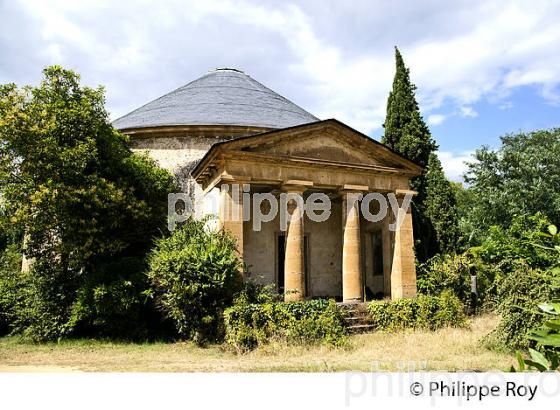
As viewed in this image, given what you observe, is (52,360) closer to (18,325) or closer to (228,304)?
(228,304)

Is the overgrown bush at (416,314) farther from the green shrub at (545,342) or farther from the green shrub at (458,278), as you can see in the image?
the green shrub at (545,342)

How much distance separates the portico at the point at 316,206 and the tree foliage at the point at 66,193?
10.6ft

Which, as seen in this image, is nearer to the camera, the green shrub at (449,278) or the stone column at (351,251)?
the stone column at (351,251)

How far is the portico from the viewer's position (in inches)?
605

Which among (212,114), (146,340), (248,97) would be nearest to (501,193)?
(248,97)

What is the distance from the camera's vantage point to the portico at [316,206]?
605 inches

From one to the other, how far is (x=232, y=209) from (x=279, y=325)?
4.29m

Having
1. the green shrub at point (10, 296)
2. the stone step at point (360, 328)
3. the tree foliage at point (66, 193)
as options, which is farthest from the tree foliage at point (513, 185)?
the green shrub at point (10, 296)

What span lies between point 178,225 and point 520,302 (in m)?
12.4

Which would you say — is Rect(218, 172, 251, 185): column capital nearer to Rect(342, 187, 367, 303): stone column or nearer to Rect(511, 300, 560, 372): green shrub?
Rect(342, 187, 367, 303): stone column

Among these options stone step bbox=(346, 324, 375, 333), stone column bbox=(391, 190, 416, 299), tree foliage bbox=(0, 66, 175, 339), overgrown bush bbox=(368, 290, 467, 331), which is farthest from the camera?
stone column bbox=(391, 190, 416, 299)

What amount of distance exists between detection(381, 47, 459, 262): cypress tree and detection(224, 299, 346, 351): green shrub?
283 inches

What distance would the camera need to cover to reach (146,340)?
14.6 m

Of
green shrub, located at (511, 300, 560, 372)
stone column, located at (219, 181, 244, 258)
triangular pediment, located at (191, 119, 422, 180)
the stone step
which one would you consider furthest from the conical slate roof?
green shrub, located at (511, 300, 560, 372)
